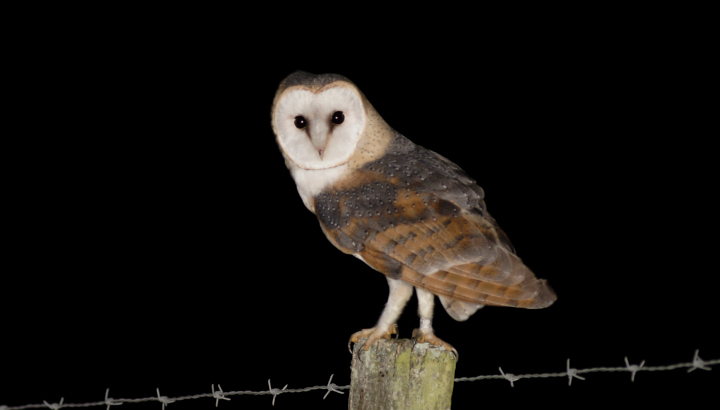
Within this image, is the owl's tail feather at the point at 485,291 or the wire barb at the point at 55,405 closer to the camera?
the owl's tail feather at the point at 485,291

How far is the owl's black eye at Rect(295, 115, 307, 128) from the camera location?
2461 millimetres

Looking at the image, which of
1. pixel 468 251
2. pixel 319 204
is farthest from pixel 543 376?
pixel 319 204

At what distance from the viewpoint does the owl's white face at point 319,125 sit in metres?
2.43

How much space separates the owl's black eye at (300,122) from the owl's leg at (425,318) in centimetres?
68

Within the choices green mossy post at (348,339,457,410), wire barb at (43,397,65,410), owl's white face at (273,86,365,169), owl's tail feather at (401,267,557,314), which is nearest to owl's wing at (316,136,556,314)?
owl's tail feather at (401,267,557,314)

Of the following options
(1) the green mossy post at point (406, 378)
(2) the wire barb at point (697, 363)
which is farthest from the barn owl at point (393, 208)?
(2) the wire barb at point (697, 363)

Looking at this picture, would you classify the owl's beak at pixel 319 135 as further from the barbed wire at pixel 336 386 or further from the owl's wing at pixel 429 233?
the barbed wire at pixel 336 386

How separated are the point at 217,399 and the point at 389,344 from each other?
0.60 m

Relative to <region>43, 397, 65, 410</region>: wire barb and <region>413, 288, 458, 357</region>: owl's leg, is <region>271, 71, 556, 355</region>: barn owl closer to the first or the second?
<region>413, 288, 458, 357</region>: owl's leg

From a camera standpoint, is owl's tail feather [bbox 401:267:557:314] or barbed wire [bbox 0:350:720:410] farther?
owl's tail feather [bbox 401:267:557:314]

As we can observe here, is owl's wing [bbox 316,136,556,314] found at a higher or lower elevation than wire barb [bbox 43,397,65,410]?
higher

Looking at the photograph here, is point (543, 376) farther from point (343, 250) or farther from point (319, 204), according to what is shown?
point (319, 204)

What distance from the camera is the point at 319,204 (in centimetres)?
249

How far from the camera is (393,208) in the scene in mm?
2375
